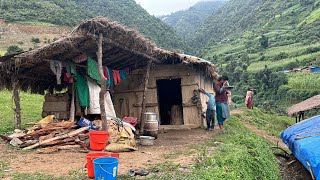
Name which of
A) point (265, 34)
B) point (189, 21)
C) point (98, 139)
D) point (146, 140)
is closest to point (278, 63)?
point (265, 34)

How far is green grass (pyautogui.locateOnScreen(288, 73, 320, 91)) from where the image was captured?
94.7 feet

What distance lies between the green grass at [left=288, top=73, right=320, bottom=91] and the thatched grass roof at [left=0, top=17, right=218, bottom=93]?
65.4 ft

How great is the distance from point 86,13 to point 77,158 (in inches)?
1711

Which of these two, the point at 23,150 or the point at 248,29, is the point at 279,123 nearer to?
the point at 23,150

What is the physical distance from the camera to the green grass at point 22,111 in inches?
466

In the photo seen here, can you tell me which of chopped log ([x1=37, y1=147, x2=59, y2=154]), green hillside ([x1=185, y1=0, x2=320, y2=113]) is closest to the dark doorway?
chopped log ([x1=37, y1=147, x2=59, y2=154])

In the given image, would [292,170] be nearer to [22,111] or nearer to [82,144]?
[82,144]

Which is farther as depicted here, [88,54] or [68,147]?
[88,54]

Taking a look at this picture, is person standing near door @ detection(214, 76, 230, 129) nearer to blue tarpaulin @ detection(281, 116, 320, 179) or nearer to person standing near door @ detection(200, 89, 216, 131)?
person standing near door @ detection(200, 89, 216, 131)

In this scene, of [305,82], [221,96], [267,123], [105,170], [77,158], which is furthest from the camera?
[305,82]

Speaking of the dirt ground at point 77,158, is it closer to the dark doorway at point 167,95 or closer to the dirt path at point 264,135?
the dark doorway at point 167,95

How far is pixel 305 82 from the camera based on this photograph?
97.9 feet

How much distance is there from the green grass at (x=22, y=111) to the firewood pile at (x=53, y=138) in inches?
106

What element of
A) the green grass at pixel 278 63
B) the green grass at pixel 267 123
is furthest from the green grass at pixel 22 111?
the green grass at pixel 278 63
